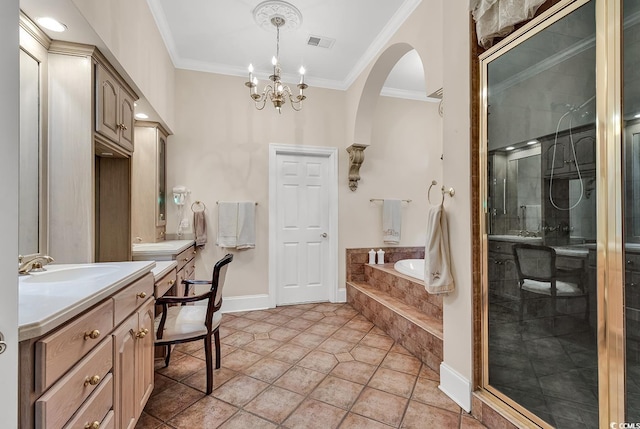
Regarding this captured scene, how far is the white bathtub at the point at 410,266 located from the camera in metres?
3.36

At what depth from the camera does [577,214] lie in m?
1.32

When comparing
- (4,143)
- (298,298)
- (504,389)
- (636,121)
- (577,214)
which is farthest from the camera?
(298,298)

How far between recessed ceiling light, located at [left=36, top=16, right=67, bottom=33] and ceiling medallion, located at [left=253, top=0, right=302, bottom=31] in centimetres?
151

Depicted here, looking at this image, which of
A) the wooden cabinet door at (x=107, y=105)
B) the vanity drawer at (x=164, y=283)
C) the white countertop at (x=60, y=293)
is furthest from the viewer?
the vanity drawer at (x=164, y=283)

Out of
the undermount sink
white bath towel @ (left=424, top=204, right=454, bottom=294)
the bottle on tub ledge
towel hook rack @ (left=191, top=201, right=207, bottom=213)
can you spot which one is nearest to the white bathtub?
the bottle on tub ledge

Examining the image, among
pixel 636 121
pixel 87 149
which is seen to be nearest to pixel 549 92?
pixel 636 121

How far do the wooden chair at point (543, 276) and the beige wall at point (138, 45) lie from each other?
2.61m

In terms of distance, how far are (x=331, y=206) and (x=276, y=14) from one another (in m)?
2.22

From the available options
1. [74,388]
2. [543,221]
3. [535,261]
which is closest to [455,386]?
[535,261]

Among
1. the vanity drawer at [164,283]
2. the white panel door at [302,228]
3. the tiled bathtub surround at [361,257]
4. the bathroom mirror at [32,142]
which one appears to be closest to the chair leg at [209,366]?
the vanity drawer at [164,283]

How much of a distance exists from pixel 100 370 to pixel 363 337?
2.23m

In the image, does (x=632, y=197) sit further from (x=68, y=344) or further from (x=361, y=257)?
(x=361, y=257)

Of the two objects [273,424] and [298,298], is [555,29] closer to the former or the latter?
[273,424]

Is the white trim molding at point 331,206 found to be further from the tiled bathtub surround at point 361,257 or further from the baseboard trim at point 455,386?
the baseboard trim at point 455,386
